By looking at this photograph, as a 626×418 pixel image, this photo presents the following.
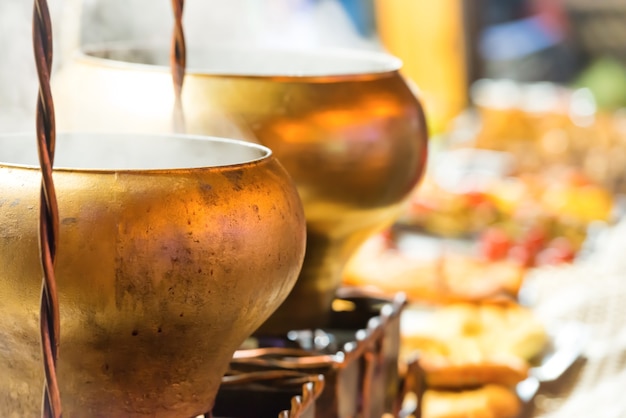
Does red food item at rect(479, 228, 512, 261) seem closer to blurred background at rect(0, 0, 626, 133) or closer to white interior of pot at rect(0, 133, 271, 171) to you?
blurred background at rect(0, 0, 626, 133)

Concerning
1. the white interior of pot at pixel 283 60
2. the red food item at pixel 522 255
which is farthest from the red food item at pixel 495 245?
the white interior of pot at pixel 283 60

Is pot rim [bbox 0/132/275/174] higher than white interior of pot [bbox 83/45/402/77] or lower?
lower

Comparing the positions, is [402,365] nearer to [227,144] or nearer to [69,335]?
[227,144]

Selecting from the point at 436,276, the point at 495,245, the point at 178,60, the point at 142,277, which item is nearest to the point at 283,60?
the point at 178,60

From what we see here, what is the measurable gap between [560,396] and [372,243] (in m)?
1.05

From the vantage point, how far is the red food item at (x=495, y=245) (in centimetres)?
267

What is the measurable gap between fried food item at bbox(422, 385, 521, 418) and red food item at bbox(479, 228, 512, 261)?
3.49 feet

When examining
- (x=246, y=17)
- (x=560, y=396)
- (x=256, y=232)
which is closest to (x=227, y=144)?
(x=256, y=232)

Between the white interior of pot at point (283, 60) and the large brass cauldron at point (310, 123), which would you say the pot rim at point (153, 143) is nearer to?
the large brass cauldron at point (310, 123)

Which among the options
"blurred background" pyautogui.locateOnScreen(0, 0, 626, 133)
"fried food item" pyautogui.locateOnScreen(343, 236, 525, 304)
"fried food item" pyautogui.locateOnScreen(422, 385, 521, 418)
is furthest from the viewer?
"blurred background" pyautogui.locateOnScreen(0, 0, 626, 133)

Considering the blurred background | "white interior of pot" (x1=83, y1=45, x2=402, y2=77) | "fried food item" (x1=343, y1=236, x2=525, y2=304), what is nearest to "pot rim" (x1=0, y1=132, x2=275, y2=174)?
"white interior of pot" (x1=83, y1=45, x2=402, y2=77)

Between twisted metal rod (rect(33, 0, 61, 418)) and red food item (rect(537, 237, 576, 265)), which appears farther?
red food item (rect(537, 237, 576, 265))

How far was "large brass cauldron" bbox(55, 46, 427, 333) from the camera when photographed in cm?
111

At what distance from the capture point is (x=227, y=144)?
910mm
